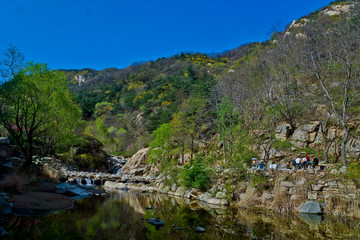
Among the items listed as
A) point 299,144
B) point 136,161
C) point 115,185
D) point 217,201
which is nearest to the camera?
point 217,201

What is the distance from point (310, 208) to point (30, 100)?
67.5 feet

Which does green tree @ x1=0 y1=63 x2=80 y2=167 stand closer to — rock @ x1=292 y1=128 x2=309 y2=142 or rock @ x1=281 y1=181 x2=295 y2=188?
rock @ x1=281 y1=181 x2=295 y2=188

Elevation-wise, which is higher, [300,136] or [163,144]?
[300,136]

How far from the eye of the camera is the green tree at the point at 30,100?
16453 mm

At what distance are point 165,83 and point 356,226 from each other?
57.6 metres

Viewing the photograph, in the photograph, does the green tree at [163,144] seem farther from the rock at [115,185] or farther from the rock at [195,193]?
the rock at [195,193]

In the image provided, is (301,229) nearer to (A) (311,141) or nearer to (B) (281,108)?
(A) (311,141)

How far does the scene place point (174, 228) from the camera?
884cm

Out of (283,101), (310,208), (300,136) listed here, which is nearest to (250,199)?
(310,208)

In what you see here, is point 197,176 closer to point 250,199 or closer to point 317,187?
point 250,199

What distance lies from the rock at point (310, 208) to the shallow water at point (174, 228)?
2.57 ft

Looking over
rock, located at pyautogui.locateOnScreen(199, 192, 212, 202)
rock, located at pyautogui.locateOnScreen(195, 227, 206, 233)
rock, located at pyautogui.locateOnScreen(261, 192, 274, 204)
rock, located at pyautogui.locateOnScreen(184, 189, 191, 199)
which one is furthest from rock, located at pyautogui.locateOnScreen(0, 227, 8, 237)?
rock, located at pyautogui.locateOnScreen(184, 189, 191, 199)

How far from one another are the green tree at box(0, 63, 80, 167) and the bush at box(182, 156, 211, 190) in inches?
484

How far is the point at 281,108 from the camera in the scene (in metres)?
23.5
